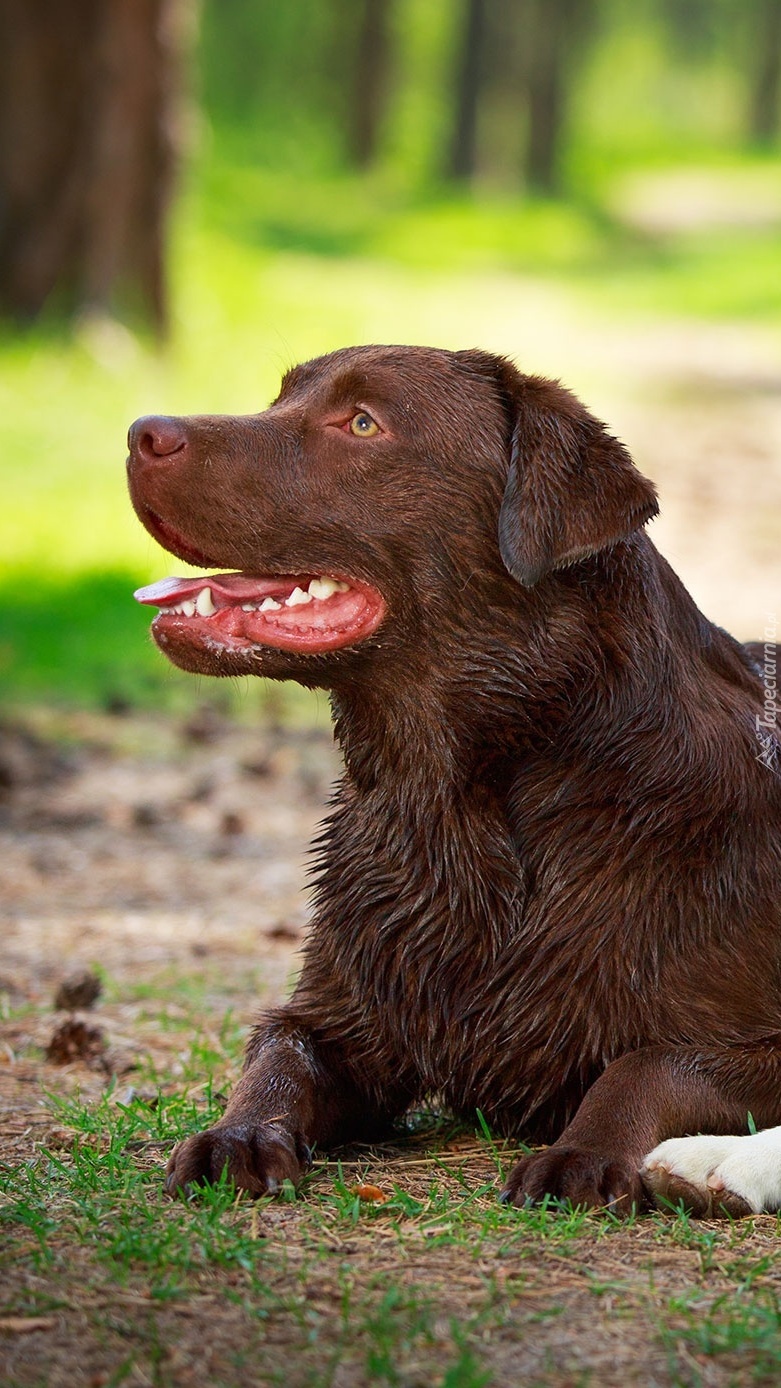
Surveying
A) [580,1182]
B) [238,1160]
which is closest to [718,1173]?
[580,1182]

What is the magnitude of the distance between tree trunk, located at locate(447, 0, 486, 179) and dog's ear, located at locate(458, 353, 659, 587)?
41.1m

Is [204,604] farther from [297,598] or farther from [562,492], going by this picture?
[562,492]

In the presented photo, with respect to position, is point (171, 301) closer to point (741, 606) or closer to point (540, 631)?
point (741, 606)

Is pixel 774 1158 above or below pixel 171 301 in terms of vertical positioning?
below

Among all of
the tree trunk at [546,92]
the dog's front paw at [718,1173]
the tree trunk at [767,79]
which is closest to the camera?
the dog's front paw at [718,1173]

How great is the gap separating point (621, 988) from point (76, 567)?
28.7 feet

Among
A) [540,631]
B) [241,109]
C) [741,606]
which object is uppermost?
[241,109]

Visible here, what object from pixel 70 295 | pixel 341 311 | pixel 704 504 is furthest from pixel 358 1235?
pixel 341 311

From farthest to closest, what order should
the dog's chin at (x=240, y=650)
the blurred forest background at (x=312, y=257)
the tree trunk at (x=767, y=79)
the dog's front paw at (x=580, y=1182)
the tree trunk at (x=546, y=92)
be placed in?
the tree trunk at (x=767, y=79) → the tree trunk at (x=546, y=92) → the blurred forest background at (x=312, y=257) → the dog's chin at (x=240, y=650) → the dog's front paw at (x=580, y=1182)

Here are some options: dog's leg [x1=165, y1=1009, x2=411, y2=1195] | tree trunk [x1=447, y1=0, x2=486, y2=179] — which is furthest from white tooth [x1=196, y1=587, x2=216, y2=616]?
tree trunk [x1=447, y1=0, x2=486, y2=179]

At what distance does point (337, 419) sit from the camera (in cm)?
396

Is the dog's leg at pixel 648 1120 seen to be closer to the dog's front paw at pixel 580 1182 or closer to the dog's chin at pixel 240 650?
the dog's front paw at pixel 580 1182

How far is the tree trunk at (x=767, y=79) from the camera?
2088 inches

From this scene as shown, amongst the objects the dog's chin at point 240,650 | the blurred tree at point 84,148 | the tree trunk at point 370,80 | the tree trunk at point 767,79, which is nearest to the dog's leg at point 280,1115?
the dog's chin at point 240,650
